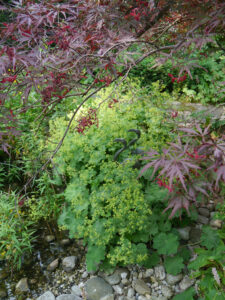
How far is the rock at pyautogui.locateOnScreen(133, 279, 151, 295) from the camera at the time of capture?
6.97ft

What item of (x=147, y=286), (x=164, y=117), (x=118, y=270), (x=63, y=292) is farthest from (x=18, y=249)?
(x=164, y=117)

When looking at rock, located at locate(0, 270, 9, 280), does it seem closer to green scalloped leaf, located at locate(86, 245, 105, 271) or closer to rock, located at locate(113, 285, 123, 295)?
green scalloped leaf, located at locate(86, 245, 105, 271)

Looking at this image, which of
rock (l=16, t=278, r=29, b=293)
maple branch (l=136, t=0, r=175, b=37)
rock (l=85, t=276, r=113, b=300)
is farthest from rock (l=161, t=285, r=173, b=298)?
maple branch (l=136, t=0, r=175, b=37)

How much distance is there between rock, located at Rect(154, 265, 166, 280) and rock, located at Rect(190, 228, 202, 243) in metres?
0.37

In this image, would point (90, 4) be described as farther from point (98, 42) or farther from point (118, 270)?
point (118, 270)

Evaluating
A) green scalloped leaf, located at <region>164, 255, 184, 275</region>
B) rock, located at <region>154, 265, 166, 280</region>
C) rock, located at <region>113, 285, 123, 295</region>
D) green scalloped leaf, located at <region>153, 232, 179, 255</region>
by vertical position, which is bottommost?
rock, located at <region>113, 285, 123, 295</region>

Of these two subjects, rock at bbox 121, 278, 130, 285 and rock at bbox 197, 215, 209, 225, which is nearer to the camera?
rock at bbox 121, 278, 130, 285

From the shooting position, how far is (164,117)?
8.94 ft

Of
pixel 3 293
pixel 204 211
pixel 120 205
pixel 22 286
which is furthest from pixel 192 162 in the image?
pixel 3 293

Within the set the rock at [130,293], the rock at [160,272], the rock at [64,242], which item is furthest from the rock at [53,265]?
the rock at [160,272]

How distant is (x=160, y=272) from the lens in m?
2.23

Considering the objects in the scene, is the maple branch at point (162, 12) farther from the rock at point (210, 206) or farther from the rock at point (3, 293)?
the rock at point (3, 293)

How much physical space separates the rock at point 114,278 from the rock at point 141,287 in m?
0.14

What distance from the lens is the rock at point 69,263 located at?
2429 mm
